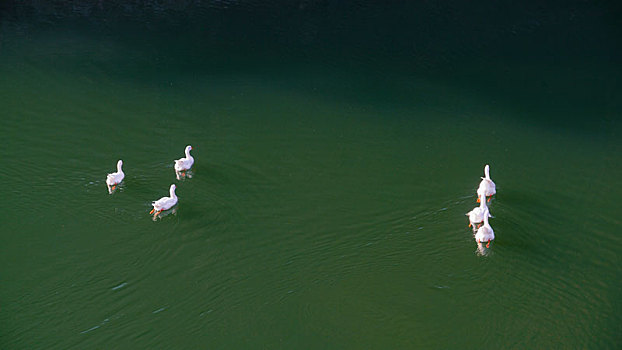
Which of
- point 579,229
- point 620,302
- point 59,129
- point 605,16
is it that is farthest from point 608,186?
point 59,129

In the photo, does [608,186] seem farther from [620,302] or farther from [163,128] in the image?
[163,128]

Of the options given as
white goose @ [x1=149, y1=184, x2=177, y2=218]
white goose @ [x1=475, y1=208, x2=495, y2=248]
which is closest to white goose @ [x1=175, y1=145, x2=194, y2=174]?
white goose @ [x1=149, y1=184, x2=177, y2=218]

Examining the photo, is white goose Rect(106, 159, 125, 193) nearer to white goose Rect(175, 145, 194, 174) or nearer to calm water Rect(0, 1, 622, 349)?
calm water Rect(0, 1, 622, 349)

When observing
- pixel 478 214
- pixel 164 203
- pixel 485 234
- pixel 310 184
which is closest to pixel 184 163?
pixel 164 203

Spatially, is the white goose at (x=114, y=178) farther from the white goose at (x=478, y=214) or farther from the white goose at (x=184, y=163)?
the white goose at (x=478, y=214)

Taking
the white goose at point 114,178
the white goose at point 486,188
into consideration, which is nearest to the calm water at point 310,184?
the white goose at point 114,178
